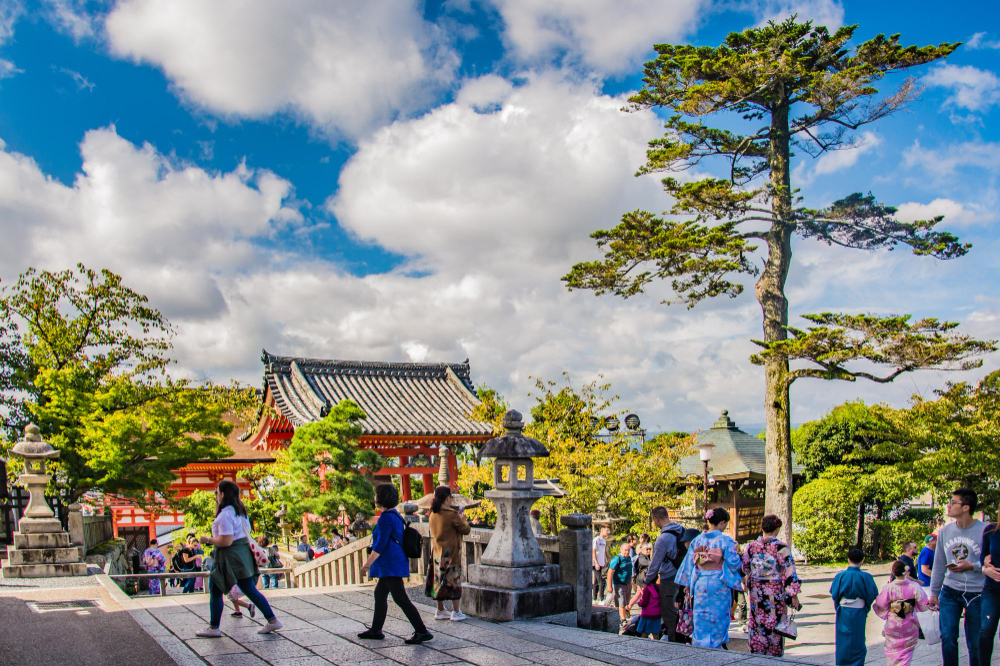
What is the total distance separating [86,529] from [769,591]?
1534 cm

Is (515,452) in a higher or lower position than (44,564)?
higher

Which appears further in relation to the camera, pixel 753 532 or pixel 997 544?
pixel 753 532

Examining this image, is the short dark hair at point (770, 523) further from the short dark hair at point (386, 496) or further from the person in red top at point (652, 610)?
the short dark hair at point (386, 496)

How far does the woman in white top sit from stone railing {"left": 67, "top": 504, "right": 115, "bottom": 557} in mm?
9649

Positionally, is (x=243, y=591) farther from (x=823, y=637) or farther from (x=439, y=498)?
(x=823, y=637)

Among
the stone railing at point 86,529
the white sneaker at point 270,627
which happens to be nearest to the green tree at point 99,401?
the stone railing at point 86,529

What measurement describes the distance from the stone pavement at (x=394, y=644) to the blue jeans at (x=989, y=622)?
75.3 inches

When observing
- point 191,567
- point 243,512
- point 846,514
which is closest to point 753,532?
point 846,514

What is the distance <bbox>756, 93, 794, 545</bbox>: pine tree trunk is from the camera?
18.2 meters

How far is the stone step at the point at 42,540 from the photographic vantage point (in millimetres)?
13445

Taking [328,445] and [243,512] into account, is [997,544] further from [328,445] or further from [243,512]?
[328,445]

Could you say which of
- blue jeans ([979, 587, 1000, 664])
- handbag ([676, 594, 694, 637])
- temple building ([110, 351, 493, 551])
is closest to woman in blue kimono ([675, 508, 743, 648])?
handbag ([676, 594, 694, 637])

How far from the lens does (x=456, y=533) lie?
26.2 feet

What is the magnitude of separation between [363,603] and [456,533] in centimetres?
190
